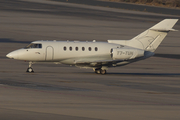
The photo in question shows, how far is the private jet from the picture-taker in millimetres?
33062

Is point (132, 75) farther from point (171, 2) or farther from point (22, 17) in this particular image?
point (171, 2)

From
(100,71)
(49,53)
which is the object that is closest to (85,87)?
(49,53)

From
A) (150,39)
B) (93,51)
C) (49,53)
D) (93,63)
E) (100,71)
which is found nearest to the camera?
(49,53)

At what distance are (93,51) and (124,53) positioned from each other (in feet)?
8.55

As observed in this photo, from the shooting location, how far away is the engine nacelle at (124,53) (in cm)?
3403

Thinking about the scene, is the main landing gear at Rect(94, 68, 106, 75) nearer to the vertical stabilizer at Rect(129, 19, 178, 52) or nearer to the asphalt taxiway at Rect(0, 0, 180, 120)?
the asphalt taxiway at Rect(0, 0, 180, 120)

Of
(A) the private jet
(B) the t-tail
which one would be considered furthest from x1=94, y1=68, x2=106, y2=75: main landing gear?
(B) the t-tail

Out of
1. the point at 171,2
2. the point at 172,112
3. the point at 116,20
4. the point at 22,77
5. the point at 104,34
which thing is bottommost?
the point at 172,112

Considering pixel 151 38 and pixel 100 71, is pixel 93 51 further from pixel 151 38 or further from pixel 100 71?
pixel 151 38

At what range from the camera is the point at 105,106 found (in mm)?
20484

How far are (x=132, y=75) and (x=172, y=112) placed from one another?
14.9 meters

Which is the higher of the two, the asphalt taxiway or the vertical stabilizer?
the vertical stabilizer

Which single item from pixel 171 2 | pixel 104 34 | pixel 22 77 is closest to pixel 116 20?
pixel 104 34

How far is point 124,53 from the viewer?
34.1 m
